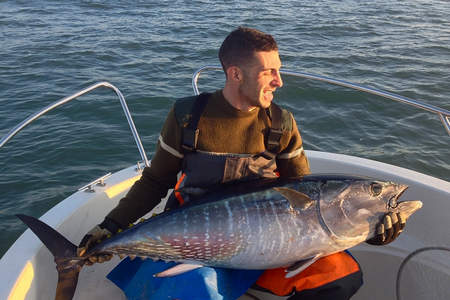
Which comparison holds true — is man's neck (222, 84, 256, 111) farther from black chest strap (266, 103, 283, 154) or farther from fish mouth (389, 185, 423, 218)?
fish mouth (389, 185, 423, 218)

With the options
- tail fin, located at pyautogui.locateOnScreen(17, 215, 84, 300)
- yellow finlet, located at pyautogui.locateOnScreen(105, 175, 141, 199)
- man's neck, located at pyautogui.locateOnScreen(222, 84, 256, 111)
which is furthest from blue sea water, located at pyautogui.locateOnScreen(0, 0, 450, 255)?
man's neck, located at pyautogui.locateOnScreen(222, 84, 256, 111)

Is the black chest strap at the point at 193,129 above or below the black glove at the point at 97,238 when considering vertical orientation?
above

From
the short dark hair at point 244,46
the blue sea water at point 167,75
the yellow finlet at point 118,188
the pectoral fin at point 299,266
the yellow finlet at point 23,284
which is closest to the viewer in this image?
the pectoral fin at point 299,266

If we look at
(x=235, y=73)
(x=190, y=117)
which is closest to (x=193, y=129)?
(x=190, y=117)

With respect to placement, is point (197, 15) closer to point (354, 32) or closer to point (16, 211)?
point (354, 32)

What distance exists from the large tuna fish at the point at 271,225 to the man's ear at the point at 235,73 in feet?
2.06

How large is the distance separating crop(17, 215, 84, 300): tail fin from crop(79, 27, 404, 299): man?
9 centimetres

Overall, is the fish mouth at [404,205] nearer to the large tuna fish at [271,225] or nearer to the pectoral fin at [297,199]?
the large tuna fish at [271,225]

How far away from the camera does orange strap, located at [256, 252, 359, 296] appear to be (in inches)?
81.7

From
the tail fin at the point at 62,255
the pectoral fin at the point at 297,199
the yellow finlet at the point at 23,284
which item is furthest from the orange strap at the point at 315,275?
the yellow finlet at the point at 23,284

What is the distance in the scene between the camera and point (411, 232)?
289 cm

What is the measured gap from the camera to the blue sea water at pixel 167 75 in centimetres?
589

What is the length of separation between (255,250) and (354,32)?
10913 mm

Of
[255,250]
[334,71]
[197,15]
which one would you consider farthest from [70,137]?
[197,15]
